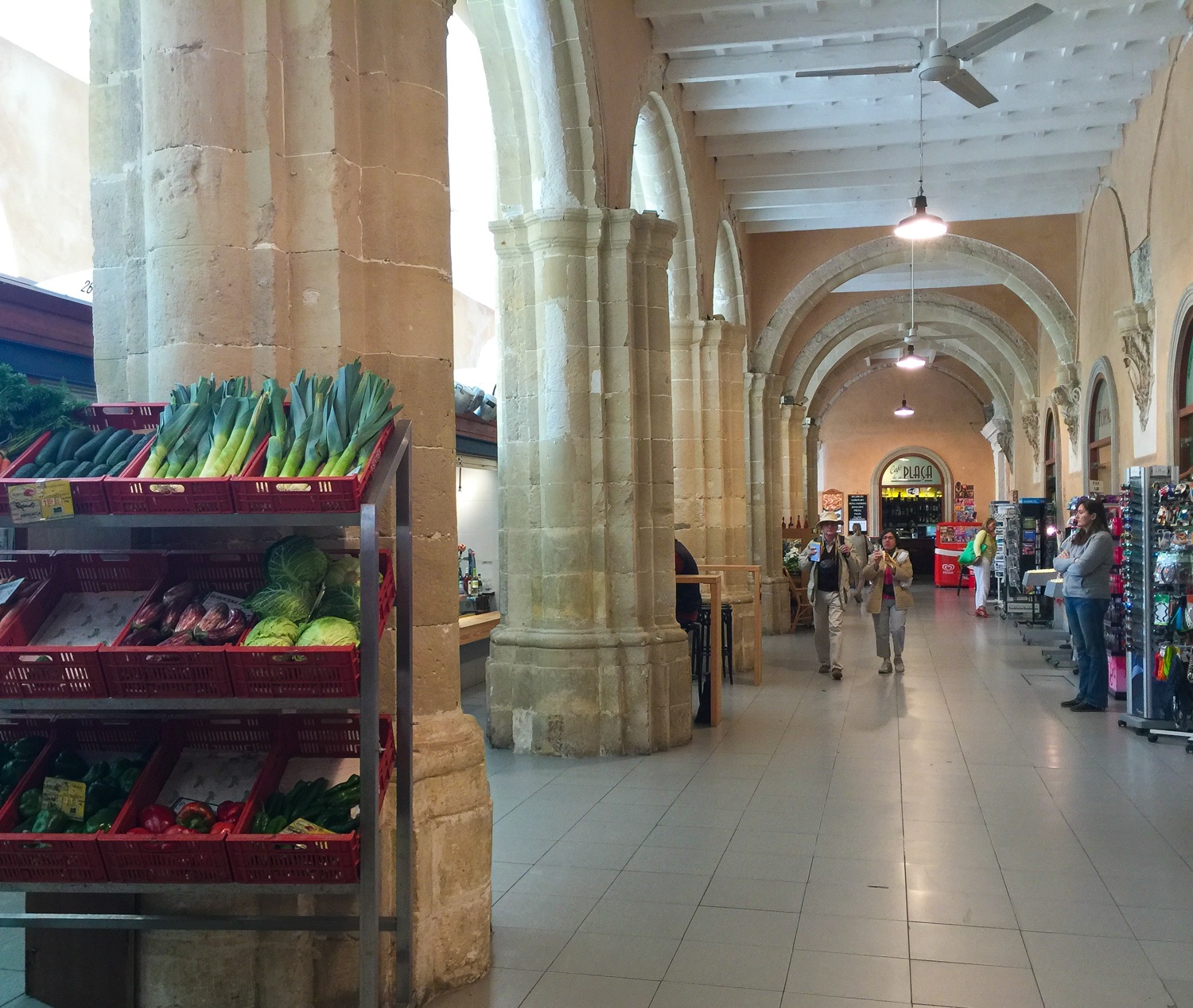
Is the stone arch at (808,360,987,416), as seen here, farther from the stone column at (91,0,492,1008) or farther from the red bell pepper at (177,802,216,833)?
the red bell pepper at (177,802,216,833)

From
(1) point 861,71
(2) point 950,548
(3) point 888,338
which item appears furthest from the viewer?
(2) point 950,548

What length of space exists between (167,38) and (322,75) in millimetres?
449

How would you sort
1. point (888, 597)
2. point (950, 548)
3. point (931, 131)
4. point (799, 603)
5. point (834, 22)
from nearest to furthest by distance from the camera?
point (834, 22)
point (888, 597)
point (931, 131)
point (799, 603)
point (950, 548)

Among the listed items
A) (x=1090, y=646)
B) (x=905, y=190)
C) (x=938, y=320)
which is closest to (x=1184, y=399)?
(x=1090, y=646)

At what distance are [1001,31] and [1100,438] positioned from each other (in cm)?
756

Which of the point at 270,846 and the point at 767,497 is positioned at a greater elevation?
the point at 767,497

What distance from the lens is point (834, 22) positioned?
8828mm

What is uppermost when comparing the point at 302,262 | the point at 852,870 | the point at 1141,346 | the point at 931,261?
the point at 931,261

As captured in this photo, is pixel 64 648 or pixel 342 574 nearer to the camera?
pixel 64 648

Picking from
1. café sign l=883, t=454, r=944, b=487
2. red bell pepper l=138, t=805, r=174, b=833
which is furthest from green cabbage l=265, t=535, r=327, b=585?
café sign l=883, t=454, r=944, b=487

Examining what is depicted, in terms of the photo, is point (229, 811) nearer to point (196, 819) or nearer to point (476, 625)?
point (196, 819)

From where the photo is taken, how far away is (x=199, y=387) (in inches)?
117

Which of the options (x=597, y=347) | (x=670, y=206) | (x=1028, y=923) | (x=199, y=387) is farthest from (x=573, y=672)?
(x=670, y=206)

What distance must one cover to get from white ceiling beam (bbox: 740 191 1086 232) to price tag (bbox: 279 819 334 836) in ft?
41.4
